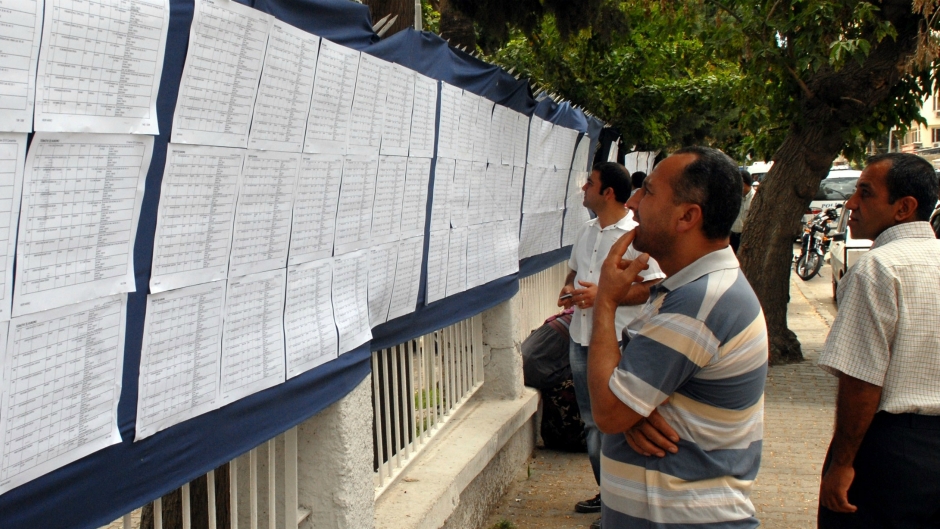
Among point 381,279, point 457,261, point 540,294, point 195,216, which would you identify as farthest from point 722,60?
point 195,216

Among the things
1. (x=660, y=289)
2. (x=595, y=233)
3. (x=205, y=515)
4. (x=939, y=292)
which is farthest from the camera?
(x=595, y=233)

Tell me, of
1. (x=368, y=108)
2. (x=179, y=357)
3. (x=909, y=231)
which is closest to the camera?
(x=179, y=357)

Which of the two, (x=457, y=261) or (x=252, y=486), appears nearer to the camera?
(x=252, y=486)

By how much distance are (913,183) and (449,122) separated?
6.92ft

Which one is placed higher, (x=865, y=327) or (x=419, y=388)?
(x=865, y=327)

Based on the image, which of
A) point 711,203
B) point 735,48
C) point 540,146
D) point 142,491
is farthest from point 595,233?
point 735,48

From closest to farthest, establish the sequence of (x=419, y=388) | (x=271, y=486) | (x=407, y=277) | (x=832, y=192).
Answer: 1. (x=271, y=486)
2. (x=407, y=277)
3. (x=419, y=388)
4. (x=832, y=192)

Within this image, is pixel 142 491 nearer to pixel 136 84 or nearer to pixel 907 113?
pixel 136 84

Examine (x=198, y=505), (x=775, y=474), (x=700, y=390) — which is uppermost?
(x=700, y=390)

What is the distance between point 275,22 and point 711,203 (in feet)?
4.42

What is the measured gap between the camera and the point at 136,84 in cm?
199

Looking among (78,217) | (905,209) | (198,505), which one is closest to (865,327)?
(905,209)

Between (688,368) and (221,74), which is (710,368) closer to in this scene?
(688,368)

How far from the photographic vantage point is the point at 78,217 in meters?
1.85
